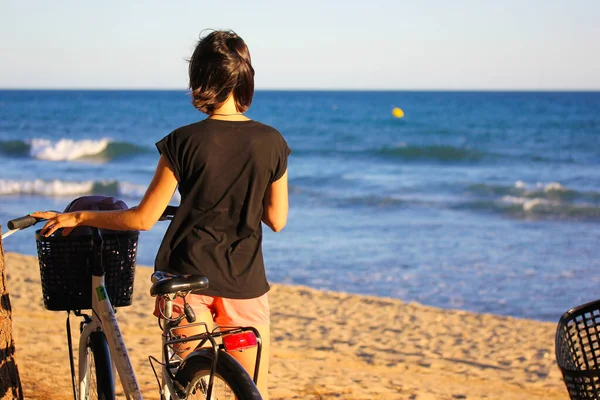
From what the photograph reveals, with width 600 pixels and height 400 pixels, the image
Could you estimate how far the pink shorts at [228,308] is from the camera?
2439 millimetres

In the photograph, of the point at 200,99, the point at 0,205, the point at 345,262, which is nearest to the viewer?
the point at 200,99

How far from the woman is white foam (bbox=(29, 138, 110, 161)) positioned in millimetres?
26727

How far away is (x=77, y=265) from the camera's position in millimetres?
2789

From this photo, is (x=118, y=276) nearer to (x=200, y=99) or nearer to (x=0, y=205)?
(x=200, y=99)

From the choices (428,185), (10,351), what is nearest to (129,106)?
(428,185)

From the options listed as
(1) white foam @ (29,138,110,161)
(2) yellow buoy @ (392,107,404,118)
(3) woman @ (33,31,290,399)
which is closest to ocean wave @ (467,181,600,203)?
(1) white foam @ (29,138,110,161)

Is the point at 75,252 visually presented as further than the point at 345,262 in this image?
No

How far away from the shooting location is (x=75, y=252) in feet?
9.07

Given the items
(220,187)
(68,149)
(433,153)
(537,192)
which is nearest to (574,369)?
(220,187)

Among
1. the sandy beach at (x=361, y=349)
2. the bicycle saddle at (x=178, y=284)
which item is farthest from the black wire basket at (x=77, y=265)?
the sandy beach at (x=361, y=349)

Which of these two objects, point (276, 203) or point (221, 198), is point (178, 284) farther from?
point (276, 203)

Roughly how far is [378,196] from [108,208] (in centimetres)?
1590

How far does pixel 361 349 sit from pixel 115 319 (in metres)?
3.90

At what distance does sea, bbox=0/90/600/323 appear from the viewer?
30.9 feet
